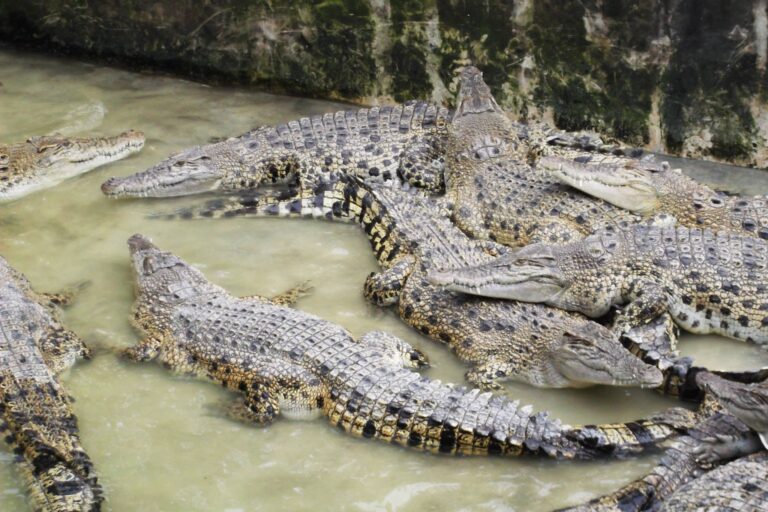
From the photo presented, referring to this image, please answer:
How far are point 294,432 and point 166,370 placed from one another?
0.85 metres

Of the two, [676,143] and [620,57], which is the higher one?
[620,57]

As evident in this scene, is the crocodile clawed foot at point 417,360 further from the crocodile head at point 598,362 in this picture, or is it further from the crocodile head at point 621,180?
the crocodile head at point 621,180

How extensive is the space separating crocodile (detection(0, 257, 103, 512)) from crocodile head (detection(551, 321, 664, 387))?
2146mm

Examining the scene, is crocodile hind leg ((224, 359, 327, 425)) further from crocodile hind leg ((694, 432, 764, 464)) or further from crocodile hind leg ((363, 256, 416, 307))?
crocodile hind leg ((694, 432, 764, 464))

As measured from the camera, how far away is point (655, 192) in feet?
20.1

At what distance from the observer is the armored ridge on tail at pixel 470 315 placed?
4.88m

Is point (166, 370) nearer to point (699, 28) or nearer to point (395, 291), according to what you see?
point (395, 291)

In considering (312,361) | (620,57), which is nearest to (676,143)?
(620,57)

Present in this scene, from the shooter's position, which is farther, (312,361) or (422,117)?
(422,117)

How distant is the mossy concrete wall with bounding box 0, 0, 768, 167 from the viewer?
22.1ft

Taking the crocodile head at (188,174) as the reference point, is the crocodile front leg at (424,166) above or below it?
above

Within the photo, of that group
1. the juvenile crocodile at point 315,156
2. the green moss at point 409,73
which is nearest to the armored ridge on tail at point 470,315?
the juvenile crocodile at point 315,156

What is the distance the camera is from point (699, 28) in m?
6.68

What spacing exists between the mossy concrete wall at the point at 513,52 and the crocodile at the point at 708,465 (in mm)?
2768
